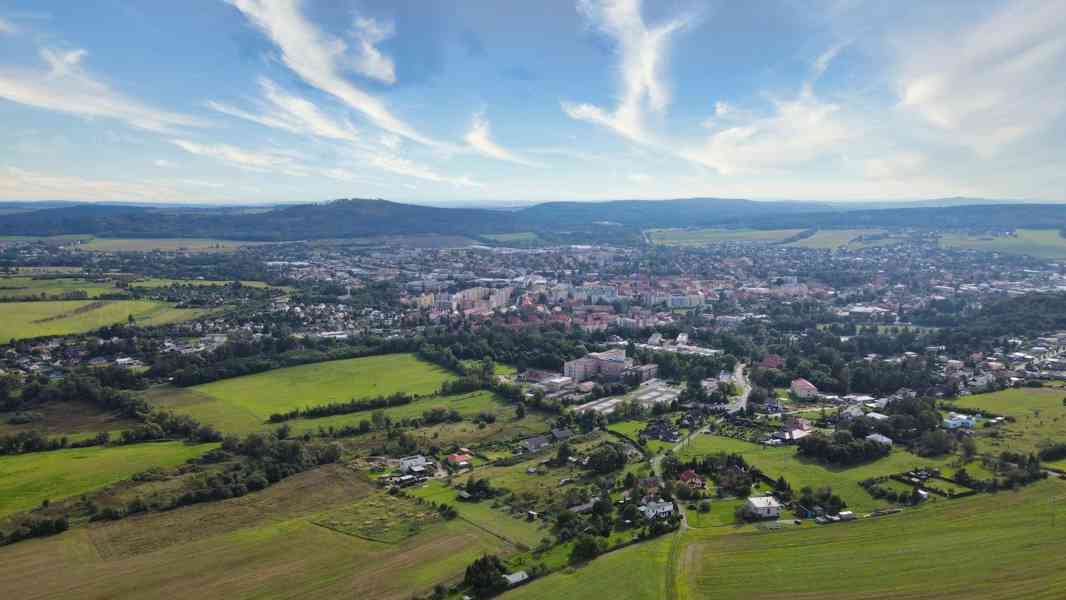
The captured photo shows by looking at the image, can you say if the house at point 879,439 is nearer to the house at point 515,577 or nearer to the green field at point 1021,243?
the house at point 515,577

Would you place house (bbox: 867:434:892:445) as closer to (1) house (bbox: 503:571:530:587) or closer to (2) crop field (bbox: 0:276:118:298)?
(1) house (bbox: 503:571:530:587)

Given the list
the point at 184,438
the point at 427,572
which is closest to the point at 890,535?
the point at 427,572

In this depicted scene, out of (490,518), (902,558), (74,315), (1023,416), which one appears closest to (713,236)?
(1023,416)

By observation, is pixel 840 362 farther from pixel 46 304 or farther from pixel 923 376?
pixel 46 304

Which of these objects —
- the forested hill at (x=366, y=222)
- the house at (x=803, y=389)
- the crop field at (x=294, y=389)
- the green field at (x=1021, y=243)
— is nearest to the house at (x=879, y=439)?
the house at (x=803, y=389)

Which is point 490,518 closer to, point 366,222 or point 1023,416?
point 1023,416

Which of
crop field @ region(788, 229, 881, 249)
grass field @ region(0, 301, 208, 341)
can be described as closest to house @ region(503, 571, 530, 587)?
grass field @ region(0, 301, 208, 341)
